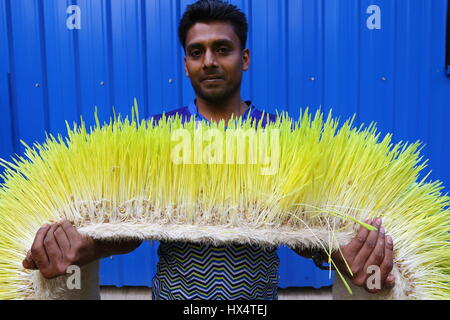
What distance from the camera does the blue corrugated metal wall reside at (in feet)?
5.51

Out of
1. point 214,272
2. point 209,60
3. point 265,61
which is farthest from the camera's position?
point 265,61

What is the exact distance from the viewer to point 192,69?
0.97 meters

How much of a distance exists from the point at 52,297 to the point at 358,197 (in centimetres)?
67

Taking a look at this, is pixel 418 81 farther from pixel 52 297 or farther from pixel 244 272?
pixel 52 297

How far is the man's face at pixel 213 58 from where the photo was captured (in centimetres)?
94

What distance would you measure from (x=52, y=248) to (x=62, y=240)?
0.07ft

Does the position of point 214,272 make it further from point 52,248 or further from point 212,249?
point 52,248

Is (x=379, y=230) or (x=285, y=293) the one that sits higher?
(x=379, y=230)

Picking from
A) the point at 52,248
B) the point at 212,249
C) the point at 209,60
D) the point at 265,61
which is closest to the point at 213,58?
the point at 209,60

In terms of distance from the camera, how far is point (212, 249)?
29.9 inches

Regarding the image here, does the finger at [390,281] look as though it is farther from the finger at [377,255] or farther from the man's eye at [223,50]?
the man's eye at [223,50]

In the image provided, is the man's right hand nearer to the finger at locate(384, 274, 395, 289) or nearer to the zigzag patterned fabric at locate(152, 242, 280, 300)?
the zigzag patterned fabric at locate(152, 242, 280, 300)
